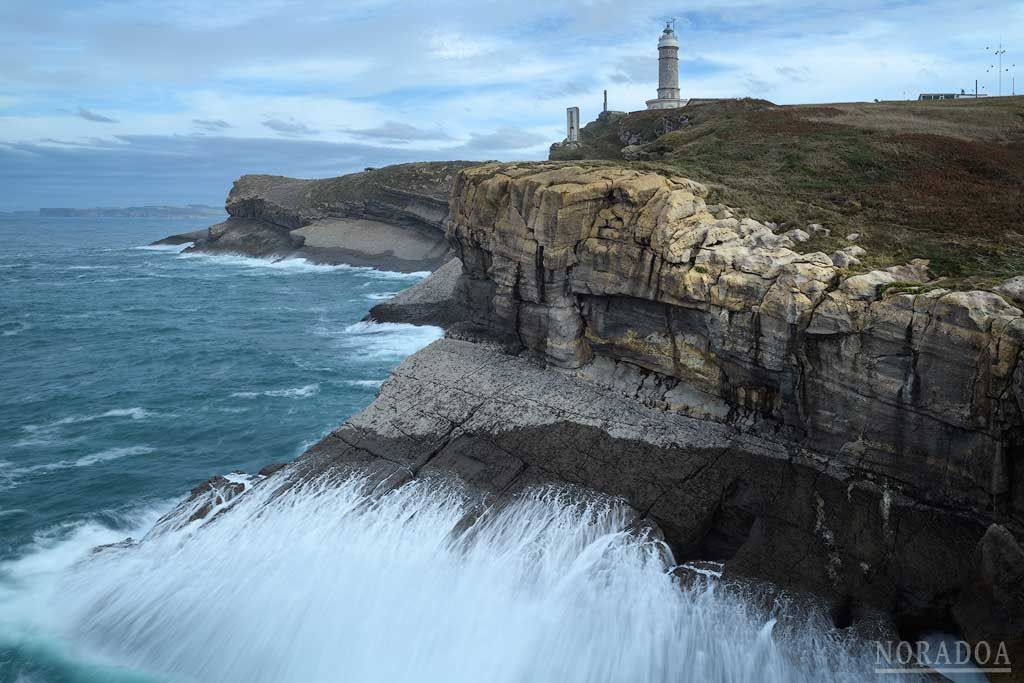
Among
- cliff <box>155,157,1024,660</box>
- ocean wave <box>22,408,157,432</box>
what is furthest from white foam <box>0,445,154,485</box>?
cliff <box>155,157,1024,660</box>

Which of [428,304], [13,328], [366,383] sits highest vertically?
[428,304]

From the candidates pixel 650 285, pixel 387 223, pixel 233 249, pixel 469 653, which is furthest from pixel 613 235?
pixel 233 249

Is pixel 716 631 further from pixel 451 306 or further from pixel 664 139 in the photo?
pixel 664 139

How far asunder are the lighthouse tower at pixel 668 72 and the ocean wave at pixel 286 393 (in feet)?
151

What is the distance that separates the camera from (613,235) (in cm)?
2369

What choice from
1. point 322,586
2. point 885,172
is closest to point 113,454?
point 322,586

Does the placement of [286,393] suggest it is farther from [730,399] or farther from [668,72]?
[668,72]

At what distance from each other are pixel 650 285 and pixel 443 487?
30.6 feet

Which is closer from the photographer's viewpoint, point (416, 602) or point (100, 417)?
point (416, 602)

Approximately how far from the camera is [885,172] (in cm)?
2998

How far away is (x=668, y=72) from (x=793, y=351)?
2154 inches

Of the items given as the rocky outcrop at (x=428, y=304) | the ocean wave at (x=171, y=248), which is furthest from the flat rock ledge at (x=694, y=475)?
the ocean wave at (x=171, y=248)

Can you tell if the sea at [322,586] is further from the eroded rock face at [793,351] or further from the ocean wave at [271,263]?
the ocean wave at [271,263]

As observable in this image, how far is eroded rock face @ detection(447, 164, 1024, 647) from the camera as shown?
621 inches
